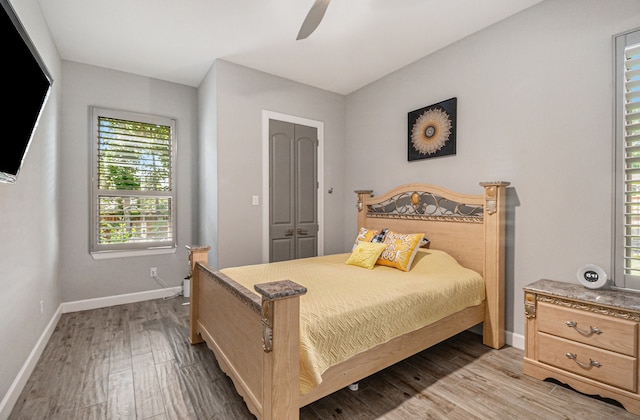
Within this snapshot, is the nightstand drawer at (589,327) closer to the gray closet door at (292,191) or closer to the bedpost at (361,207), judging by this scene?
the bedpost at (361,207)

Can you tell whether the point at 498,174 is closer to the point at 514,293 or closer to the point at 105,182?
the point at 514,293

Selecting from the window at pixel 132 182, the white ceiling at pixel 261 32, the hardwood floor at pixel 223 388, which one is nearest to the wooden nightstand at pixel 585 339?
the hardwood floor at pixel 223 388

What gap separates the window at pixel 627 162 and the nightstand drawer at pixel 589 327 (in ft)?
1.30

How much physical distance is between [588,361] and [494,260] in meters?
0.85

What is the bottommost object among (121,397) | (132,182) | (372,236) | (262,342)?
(121,397)

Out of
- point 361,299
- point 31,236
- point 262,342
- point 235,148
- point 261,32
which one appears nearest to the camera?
point 262,342

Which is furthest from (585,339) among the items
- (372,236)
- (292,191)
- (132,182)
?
(132,182)

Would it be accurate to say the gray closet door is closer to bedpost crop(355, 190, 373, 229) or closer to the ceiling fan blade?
bedpost crop(355, 190, 373, 229)

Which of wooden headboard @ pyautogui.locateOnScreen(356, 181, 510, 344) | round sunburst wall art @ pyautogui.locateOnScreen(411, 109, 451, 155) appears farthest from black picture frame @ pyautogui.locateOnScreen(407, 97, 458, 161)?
wooden headboard @ pyautogui.locateOnScreen(356, 181, 510, 344)

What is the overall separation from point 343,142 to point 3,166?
3.59m

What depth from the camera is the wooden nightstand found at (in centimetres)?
175

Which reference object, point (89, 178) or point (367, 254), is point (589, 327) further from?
point (89, 178)

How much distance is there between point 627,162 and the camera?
2.01 meters

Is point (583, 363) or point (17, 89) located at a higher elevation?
point (17, 89)
